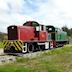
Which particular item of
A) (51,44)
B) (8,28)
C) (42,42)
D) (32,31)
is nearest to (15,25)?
(8,28)

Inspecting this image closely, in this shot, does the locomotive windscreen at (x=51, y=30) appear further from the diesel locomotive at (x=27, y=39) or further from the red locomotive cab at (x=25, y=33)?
the red locomotive cab at (x=25, y=33)

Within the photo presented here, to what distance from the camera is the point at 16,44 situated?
76.3 feet

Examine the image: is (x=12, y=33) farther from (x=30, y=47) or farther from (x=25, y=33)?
(x=30, y=47)

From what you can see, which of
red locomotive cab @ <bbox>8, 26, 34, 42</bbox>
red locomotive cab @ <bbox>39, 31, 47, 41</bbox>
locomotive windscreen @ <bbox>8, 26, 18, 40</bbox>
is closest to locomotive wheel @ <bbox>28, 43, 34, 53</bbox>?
red locomotive cab @ <bbox>8, 26, 34, 42</bbox>

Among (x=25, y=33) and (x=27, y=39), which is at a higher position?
(x=25, y=33)

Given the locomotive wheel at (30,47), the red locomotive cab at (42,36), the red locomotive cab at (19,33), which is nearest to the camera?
the red locomotive cab at (19,33)

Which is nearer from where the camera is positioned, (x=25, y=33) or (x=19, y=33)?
(x=19, y=33)

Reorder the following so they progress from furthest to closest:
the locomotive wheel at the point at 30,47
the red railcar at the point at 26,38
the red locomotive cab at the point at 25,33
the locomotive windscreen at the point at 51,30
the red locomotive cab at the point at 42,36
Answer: the locomotive windscreen at the point at 51,30 → the red locomotive cab at the point at 42,36 → the locomotive wheel at the point at 30,47 → the red locomotive cab at the point at 25,33 → the red railcar at the point at 26,38

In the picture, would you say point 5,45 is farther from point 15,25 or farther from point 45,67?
point 45,67

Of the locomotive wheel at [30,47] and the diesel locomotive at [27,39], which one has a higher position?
the diesel locomotive at [27,39]

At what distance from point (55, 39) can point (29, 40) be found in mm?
8445

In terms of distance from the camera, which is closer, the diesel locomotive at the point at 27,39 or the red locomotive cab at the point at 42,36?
the diesel locomotive at the point at 27,39

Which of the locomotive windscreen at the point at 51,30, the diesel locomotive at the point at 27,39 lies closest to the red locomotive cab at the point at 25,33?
the diesel locomotive at the point at 27,39

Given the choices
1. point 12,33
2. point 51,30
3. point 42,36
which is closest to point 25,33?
point 12,33
